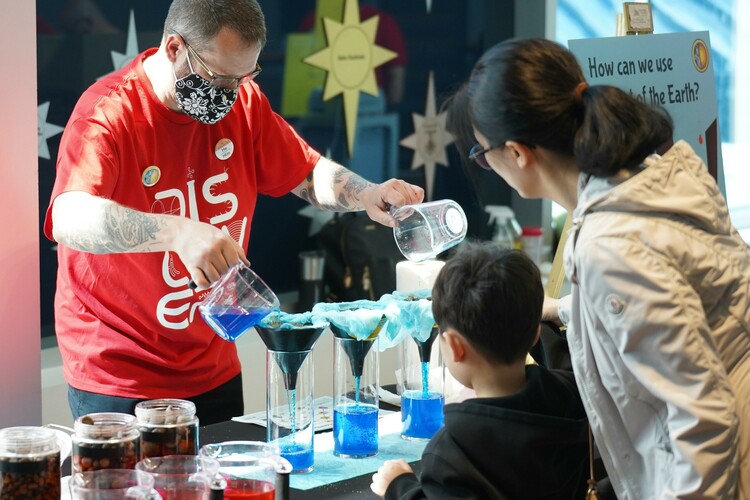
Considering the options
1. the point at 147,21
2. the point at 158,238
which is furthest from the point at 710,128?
the point at 158,238

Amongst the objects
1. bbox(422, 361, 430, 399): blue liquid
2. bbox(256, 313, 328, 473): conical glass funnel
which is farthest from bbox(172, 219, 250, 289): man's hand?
bbox(422, 361, 430, 399): blue liquid

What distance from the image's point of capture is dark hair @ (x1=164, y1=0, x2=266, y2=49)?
2.14 metres

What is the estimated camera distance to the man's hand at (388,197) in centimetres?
232

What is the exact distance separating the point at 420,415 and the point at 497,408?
21.7 inches

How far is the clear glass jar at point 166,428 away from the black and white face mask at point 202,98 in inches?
32.6

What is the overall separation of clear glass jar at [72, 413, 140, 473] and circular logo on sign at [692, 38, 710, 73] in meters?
2.54

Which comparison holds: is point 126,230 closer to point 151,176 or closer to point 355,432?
point 151,176

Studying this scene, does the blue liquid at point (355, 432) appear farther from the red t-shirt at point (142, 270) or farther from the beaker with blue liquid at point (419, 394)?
the red t-shirt at point (142, 270)

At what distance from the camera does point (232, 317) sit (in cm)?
177

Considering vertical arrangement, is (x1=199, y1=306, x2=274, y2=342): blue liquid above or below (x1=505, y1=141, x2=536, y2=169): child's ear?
below

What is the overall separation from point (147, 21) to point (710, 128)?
6.64 ft

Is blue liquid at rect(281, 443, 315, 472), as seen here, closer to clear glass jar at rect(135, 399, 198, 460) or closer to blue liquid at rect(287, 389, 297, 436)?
blue liquid at rect(287, 389, 297, 436)

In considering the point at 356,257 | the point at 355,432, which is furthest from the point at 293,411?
the point at 356,257

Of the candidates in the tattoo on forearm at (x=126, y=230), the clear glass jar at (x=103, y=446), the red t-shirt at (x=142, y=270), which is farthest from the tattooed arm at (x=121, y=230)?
the clear glass jar at (x=103, y=446)
